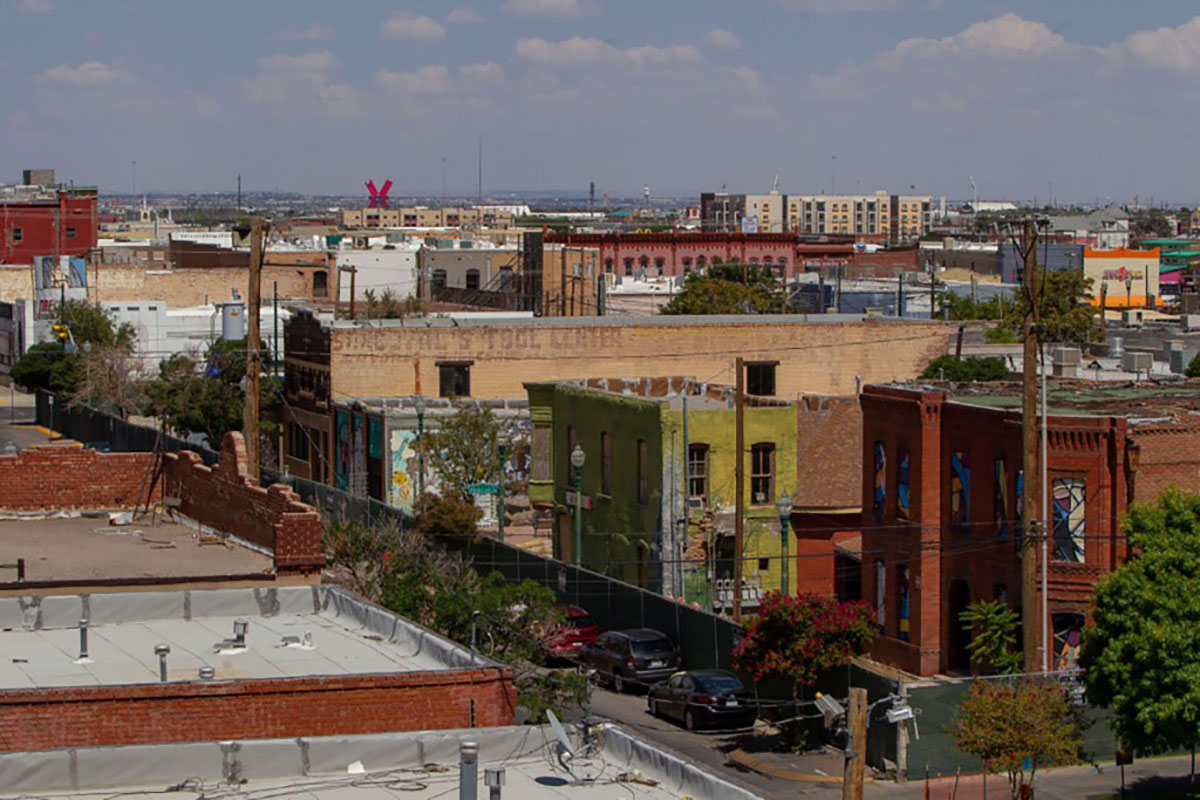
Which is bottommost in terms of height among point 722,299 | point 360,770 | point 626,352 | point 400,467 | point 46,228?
point 400,467

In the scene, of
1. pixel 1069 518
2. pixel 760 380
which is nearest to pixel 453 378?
pixel 760 380

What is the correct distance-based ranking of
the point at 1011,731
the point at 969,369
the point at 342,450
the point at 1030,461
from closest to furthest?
the point at 1011,731 → the point at 1030,461 → the point at 342,450 → the point at 969,369

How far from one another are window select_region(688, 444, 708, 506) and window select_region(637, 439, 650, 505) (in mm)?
1208

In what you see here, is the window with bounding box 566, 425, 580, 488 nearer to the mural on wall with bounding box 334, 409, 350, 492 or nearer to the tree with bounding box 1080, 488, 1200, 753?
the mural on wall with bounding box 334, 409, 350, 492

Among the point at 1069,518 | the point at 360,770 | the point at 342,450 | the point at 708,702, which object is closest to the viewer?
the point at 360,770

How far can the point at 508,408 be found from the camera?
208 feet

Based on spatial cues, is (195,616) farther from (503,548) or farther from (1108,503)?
(503,548)

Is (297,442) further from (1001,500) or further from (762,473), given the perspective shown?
(1001,500)

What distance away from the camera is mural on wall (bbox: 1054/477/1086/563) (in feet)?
122

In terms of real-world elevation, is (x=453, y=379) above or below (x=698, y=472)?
above

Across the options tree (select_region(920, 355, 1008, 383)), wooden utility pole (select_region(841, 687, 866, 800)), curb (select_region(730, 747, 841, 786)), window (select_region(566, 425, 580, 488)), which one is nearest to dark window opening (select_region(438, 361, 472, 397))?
window (select_region(566, 425, 580, 488))

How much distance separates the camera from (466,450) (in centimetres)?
5762

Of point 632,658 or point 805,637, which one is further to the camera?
point 632,658

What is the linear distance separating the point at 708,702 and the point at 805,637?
2.54 meters
